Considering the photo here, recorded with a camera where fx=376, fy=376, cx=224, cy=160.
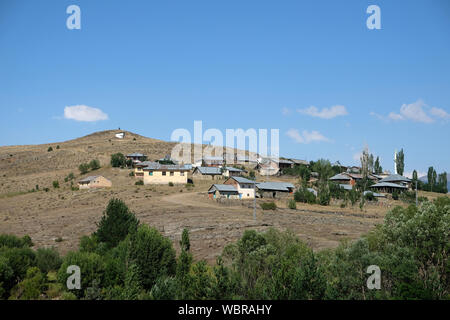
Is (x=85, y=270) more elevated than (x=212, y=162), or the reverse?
(x=212, y=162)

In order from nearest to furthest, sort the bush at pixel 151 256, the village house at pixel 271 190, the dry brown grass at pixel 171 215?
the bush at pixel 151 256 < the dry brown grass at pixel 171 215 < the village house at pixel 271 190

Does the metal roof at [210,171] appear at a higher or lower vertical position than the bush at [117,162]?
lower

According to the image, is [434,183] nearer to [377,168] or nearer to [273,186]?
[377,168]

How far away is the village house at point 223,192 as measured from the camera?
76312mm

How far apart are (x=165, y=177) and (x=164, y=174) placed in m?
0.76

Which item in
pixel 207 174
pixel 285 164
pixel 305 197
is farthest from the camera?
pixel 285 164

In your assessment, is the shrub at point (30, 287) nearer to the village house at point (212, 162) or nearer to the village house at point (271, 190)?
the village house at point (271, 190)

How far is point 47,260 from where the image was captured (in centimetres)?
3391

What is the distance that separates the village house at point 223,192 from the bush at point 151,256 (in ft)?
146

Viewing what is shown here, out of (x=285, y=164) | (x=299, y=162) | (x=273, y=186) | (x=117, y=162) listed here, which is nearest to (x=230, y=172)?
(x=273, y=186)

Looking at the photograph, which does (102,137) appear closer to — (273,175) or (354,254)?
(273,175)

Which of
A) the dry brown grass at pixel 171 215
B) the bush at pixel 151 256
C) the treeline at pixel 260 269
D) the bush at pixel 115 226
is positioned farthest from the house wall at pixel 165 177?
the bush at pixel 151 256
